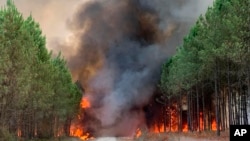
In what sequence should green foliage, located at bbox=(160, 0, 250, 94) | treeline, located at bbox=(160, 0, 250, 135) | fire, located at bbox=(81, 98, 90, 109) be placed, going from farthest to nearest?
fire, located at bbox=(81, 98, 90, 109)
treeline, located at bbox=(160, 0, 250, 135)
green foliage, located at bbox=(160, 0, 250, 94)

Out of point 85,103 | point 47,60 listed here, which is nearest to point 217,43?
point 47,60

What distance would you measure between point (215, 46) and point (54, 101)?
26546 mm

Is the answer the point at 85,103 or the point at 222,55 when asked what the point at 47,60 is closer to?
the point at 222,55

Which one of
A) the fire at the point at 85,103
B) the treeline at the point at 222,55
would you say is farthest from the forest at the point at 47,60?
the fire at the point at 85,103

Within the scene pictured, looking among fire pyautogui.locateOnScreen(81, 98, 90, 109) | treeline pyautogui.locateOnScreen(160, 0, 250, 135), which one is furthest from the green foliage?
fire pyautogui.locateOnScreen(81, 98, 90, 109)

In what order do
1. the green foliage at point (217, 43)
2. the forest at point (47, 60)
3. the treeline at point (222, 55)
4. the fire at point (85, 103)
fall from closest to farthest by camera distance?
the green foliage at point (217, 43), the treeline at point (222, 55), the forest at point (47, 60), the fire at point (85, 103)

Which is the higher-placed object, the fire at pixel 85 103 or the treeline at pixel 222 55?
the treeline at pixel 222 55

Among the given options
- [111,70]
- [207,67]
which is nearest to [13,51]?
[207,67]

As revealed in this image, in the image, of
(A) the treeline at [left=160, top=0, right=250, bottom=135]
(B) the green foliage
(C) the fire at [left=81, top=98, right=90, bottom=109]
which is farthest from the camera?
(C) the fire at [left=81, top=98, right=90, bottom=109]

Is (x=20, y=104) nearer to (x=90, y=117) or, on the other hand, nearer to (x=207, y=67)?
(x=207, y=67)

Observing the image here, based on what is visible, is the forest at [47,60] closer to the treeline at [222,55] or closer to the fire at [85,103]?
the treeline at [222,55]

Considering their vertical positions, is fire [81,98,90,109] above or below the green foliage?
below

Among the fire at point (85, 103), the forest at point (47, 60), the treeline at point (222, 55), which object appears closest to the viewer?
the treeline at point (222, 55)

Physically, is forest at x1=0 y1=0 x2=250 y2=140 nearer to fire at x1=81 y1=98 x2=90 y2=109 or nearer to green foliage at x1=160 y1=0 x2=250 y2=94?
green foliage at x1=160 y1=0 x2=250 y2=94
